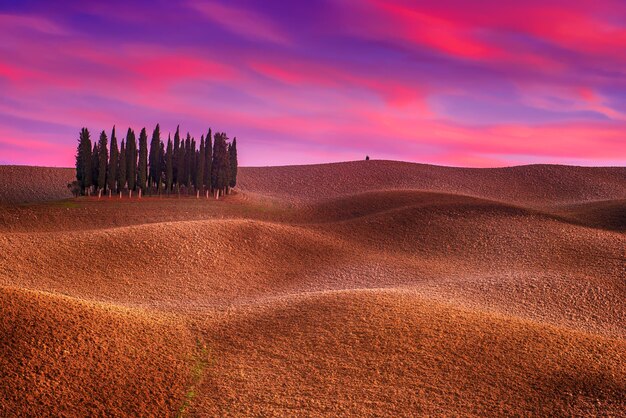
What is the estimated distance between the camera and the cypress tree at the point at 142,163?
206 feet

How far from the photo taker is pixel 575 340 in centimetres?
2228

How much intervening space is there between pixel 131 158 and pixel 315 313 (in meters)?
45.0

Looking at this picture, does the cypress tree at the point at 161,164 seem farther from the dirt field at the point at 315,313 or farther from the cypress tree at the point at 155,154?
the dirt field at the point at 315,313

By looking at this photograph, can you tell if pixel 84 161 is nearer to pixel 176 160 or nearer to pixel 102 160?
pixel 102 160

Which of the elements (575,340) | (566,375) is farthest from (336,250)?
(566,375)

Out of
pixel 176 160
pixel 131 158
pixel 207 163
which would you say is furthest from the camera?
pixel 207 163

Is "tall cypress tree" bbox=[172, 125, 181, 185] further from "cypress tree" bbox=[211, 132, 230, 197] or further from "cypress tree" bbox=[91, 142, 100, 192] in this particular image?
"cypress tree" bbox=[91, 142, 100, 192]

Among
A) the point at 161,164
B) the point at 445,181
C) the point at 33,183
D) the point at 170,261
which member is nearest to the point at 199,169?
the point at 161,164

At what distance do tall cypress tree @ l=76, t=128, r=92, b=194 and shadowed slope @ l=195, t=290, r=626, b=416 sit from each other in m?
43.8

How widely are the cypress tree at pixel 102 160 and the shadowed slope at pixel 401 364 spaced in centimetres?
4249

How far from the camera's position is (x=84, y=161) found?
203ft

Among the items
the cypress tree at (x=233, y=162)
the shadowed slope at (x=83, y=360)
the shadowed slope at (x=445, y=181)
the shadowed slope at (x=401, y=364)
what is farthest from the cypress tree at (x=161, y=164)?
the shadowed slope at (x=83, y=360)

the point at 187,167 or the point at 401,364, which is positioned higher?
the point at 187,167

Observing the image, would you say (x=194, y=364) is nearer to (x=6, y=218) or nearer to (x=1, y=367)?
(x=1, y=367)
